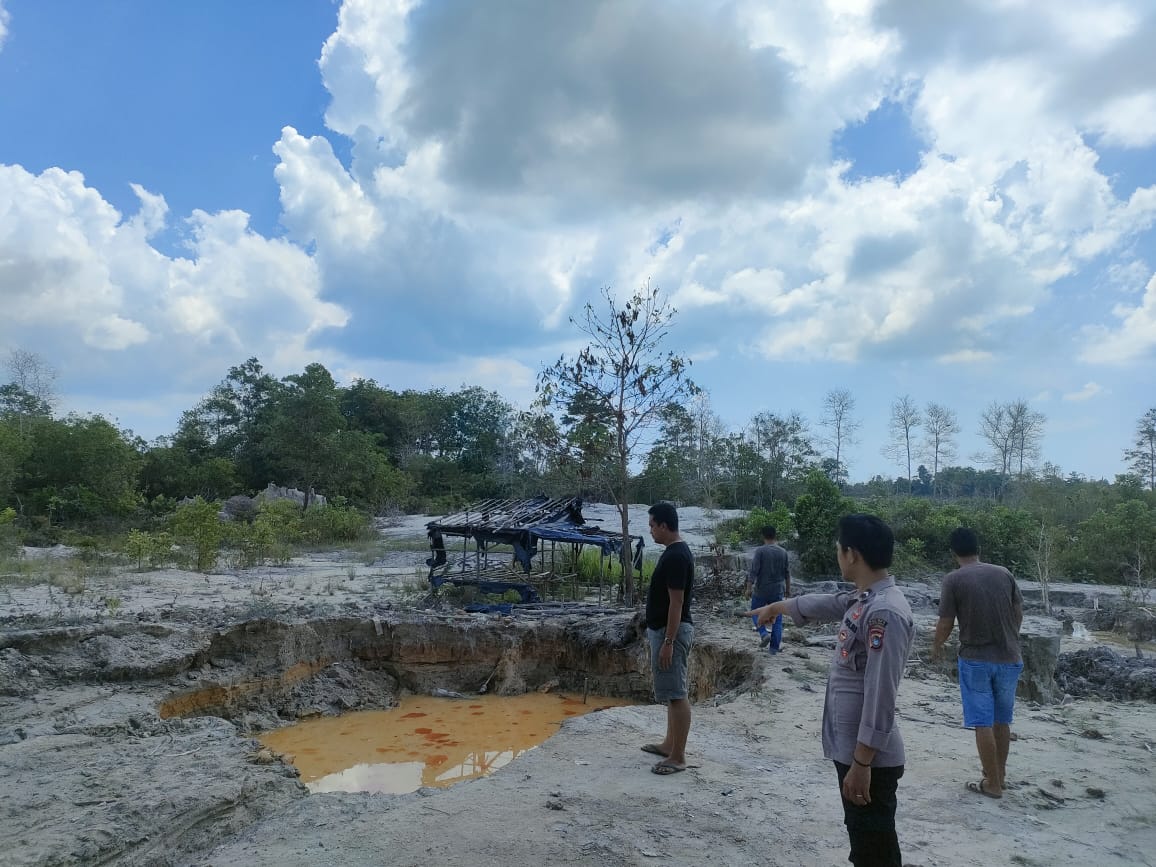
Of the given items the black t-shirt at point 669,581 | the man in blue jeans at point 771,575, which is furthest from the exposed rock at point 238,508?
the black t-shirt at point 669,581

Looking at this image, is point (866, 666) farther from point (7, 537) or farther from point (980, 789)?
point (7, 537)

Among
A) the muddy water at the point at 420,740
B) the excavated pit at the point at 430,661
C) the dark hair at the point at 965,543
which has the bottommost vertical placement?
the muddy water at the point at 420,740

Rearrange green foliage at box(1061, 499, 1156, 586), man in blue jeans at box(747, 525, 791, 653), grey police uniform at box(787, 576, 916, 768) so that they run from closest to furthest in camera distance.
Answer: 1. grey police uniform at box(787, 576, 916, 768)
2. man in blue jeans at box(747, 525, 791, 653)
3. green foliage at box(1061, 499, 1156, 586)

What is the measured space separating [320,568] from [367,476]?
56.4 feet

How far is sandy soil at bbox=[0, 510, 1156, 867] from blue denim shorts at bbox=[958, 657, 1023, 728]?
0.51m

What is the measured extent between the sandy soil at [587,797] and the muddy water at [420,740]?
1.30 metres

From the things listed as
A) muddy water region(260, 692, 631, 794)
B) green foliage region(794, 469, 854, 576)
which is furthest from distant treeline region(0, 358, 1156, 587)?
muddy water region(260, 692, 631, 794)

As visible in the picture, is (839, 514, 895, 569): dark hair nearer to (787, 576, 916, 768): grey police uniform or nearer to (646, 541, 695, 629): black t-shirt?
(787, 576, 916, 768): grey police uniform

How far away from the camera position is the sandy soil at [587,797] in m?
3.72

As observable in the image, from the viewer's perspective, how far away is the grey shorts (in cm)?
475

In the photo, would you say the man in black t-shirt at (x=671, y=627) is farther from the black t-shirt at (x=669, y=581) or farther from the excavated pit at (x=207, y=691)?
the excavated pit at (x=207, y=691)

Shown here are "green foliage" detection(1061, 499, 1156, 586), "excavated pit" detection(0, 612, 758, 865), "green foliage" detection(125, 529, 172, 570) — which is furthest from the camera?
"green foliage" detection(1061, 499, 1156, 586)

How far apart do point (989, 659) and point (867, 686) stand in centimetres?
242

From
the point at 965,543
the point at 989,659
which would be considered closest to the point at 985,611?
the point at 989,659
